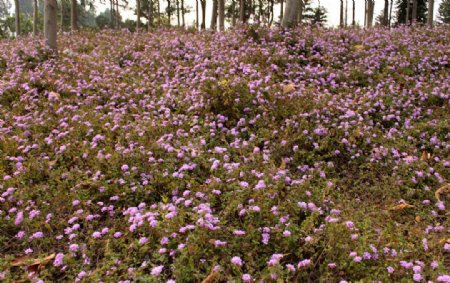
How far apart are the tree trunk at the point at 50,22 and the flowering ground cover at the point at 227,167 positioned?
1180 millimetres

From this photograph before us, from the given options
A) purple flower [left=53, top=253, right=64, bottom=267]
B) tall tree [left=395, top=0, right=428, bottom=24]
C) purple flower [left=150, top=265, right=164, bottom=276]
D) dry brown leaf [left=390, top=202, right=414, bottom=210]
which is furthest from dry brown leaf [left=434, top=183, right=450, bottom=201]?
tall tree [left=395, top=0, right=428, bottom=24]

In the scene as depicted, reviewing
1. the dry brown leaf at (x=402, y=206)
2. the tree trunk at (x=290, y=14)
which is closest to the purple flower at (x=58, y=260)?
the dry brown leaf at (x=402, y=206)

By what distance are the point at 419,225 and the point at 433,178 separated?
1.27 m

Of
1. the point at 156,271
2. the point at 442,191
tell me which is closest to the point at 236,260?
the point at 156,271

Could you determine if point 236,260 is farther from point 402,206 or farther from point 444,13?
point 444,13

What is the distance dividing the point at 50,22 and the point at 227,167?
29.8ft

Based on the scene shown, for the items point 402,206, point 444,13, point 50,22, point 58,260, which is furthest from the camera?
point 444,13

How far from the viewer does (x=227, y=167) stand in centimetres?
593

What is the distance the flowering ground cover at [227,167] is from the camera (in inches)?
170

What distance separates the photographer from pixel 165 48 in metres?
12.1

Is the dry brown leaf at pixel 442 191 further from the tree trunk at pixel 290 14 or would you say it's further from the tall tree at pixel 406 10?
the tall tree at pixel 406 10

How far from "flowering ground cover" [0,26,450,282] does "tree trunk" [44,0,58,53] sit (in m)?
1.18

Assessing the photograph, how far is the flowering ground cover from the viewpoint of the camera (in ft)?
14.2

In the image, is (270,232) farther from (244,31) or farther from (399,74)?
(244,31)
